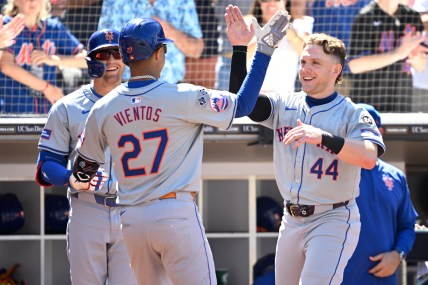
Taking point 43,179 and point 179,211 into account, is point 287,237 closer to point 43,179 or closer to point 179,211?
point 179,211

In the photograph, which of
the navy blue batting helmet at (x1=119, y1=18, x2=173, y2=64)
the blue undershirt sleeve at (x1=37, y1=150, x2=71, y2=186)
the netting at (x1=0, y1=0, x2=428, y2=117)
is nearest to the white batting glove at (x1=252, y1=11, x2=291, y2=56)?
the navy blue batting helmet at (x1=119, y1=18, x2=173, y2=64)

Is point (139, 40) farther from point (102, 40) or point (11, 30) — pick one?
point (11, 30)

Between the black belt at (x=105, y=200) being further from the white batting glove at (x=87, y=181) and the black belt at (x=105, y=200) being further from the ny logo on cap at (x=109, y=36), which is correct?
the ny logo on cap at (x=109, y=36)

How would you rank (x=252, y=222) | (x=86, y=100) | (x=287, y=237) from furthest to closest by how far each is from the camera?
(x=252, y=222) → (x=86, y=100) → (x=287, y=237)

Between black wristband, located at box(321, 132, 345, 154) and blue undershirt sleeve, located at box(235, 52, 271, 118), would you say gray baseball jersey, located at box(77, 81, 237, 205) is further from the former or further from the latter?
black wristband, located at box(321, 132, 345, 154)

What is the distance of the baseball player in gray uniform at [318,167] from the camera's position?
449 cm

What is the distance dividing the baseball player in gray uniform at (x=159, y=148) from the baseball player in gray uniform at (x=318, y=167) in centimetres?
52

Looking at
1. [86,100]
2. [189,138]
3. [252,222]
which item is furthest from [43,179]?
[252,222]

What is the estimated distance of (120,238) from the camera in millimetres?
5082

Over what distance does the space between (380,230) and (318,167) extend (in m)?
1.03

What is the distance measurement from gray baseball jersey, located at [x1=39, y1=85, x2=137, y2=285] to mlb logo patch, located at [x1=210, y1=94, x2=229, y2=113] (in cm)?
121

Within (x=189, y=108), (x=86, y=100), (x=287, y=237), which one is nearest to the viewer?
(x=189, y=108)

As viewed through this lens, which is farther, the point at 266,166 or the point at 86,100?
the point at 266,166

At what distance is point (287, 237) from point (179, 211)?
921mm
